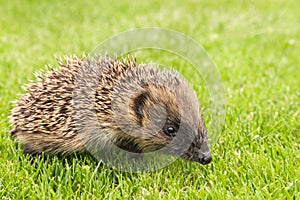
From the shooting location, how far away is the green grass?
3.95 m

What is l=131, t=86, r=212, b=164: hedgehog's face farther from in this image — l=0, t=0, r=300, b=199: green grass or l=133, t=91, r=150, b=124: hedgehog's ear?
l=0, t=0, r=300, b=199: green grass

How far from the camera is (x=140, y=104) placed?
4188 mm

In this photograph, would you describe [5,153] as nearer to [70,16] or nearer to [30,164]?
[30,164]

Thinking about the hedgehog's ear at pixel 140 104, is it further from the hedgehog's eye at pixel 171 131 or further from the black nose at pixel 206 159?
the black nose at pixel 206 159

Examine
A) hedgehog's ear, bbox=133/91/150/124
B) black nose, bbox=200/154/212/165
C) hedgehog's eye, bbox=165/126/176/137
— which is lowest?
black nose, bbox=200/154/212/165

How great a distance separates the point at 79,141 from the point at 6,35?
4.65 m

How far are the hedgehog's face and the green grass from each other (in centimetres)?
26

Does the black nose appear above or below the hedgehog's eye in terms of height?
below

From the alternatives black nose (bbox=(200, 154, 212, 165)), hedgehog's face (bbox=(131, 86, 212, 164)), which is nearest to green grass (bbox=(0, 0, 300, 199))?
black nose (bbox=(200, 154, 212, 165))

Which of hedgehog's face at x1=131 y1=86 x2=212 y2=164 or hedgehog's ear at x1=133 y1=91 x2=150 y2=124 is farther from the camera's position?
hedgehog's ear at x1=133 y1=91 x2=150 y2=124

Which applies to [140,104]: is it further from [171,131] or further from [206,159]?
[206,159]

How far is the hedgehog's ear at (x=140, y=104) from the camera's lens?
4.16m

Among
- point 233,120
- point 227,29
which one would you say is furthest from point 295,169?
point 227,29

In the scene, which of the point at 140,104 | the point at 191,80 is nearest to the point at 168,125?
the point at 140,104
